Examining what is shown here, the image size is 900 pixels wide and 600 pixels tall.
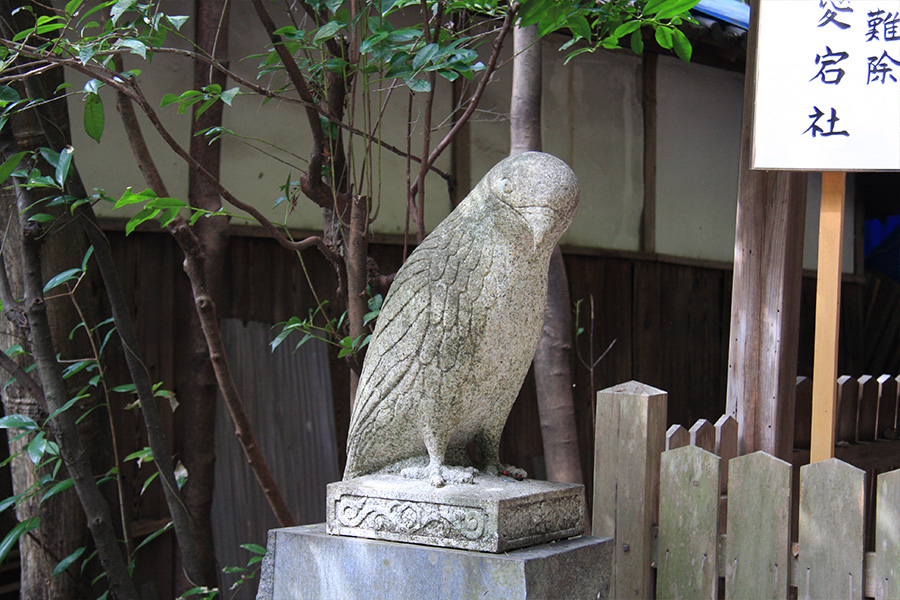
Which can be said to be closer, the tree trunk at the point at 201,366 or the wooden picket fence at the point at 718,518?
the wooden picket fence at the point at 718,518

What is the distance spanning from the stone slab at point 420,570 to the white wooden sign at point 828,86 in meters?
1.30

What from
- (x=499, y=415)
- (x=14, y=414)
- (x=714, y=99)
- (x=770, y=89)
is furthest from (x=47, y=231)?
(x=714, y=99)

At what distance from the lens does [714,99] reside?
5555mm

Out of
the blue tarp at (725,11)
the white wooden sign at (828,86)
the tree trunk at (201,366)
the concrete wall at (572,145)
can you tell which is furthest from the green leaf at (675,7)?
the blue tarp at (725,11)

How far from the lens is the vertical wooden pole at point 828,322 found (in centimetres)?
252

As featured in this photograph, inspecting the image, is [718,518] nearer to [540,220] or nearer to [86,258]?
[540,220]

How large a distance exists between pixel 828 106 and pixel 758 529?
1.22 metres

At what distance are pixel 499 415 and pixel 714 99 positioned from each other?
412 cm

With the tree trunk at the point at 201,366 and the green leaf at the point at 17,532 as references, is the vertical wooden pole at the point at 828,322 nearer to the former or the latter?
the tree trunk at the point at 201,366

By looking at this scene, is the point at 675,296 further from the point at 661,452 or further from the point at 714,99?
the point at 661,452

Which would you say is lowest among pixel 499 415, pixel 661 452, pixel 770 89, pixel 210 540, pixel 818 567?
pixel 210 540

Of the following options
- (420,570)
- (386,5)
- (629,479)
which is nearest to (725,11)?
(386,5)

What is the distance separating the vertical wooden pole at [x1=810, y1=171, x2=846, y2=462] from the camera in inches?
99.1

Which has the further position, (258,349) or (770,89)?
(258,349)
